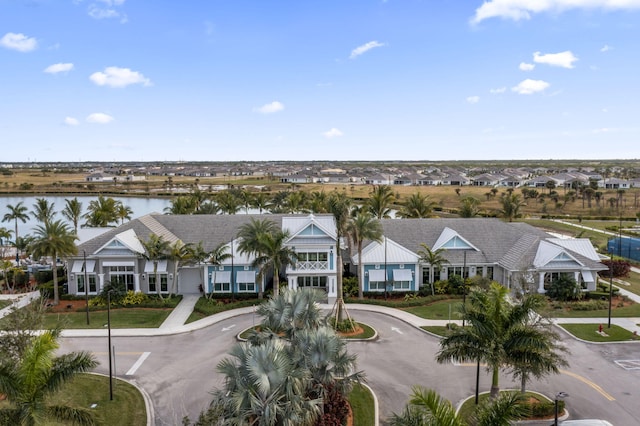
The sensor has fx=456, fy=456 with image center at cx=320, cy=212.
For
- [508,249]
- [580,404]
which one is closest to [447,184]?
[508,249]

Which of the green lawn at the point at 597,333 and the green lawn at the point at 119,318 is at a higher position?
the green lawn at the point at 119,318

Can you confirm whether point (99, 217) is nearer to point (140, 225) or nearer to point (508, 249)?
point (140, 225)

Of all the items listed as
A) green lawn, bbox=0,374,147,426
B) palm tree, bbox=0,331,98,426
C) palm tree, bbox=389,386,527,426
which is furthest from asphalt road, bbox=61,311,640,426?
palm tree, bbox=389,386,527,426

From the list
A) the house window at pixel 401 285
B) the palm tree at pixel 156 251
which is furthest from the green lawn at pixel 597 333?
the palm tree at pixel 156 251

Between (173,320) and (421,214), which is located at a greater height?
(421,214)

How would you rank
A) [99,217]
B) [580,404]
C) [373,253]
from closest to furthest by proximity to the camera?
[580,404] < [373,253] < [99,217]

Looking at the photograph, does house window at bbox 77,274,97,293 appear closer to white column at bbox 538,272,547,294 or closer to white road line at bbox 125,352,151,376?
white road line at bbox 125,352,151,376

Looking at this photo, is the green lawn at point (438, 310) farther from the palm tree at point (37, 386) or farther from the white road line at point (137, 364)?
the palm tree at point (37, 386)
